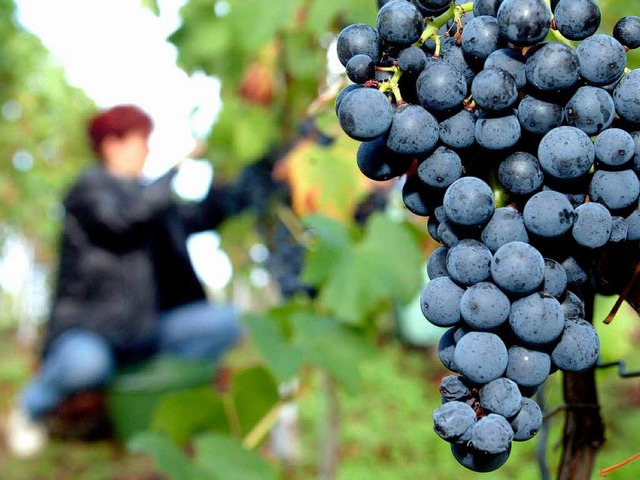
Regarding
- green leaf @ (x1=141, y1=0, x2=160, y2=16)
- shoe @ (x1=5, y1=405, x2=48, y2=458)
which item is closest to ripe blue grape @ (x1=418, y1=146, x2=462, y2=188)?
green leaf @ (x1=141, y1=0, x2=160, y2=16)

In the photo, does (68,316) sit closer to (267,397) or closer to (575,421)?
(267,397)

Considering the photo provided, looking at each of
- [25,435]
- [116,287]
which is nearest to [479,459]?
[116,287]

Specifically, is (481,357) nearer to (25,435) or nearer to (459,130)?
(459,130)

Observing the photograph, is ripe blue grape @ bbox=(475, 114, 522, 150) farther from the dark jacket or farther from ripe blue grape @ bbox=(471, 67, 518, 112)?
the dark jacket

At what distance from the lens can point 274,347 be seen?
137 centimetres

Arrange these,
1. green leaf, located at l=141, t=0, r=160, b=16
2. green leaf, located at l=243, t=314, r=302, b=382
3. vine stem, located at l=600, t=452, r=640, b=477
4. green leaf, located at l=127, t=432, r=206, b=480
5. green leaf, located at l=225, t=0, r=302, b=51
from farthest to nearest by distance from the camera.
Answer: green leaf, located at l=225, t=0, r=302, b=51
green leaf, located at l=243, t=314, r=302, b=382
green leaf, located at l=127, t=432, r=206, b=480
green leaf, located at l=141, t=0, r=160, b=16
vine stem, located at l=600, t=452, r=640, b=477

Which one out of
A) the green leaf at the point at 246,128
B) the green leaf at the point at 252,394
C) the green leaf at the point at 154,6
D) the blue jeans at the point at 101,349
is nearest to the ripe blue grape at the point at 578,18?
the green leaf at the point at 154,6

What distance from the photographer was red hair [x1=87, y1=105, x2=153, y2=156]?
11.2ft

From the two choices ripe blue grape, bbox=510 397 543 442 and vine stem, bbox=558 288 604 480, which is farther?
vine stem, bbox=558 288 604 480

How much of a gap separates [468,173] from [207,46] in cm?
174

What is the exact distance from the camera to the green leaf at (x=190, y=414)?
1.49m

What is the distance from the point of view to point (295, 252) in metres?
2.04

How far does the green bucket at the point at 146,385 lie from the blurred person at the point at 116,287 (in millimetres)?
62

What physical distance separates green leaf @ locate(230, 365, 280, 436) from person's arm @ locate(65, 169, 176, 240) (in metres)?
1.56
